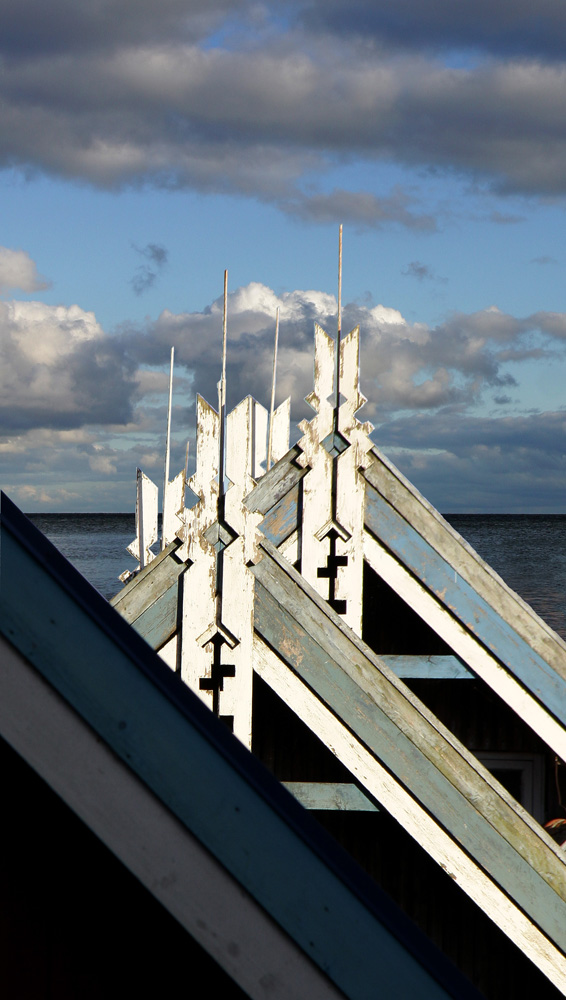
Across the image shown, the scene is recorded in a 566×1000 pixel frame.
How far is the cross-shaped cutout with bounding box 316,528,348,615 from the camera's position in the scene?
4.56m

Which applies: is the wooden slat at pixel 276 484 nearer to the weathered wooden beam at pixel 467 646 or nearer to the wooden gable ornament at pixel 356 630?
the wooden gable ornament at pixel 356 630

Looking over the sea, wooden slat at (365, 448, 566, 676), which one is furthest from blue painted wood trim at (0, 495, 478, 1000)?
the sea

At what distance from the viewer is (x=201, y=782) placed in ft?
4.41

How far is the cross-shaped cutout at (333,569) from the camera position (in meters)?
4.56

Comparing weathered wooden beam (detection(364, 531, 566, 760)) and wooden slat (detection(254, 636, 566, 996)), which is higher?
weathered wooden beam (detection(364, 531, 566, 760))

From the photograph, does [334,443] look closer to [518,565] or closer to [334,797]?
[334,797]

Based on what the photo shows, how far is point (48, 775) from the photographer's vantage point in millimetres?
1339

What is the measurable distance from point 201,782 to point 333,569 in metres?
3.26

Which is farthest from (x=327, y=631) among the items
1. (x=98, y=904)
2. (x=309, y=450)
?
(x=98, y=904)

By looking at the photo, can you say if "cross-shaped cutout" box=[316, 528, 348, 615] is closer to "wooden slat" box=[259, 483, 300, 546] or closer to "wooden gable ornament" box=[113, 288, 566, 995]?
"wooden gable ornament" box=[113, 288, 566, 995]

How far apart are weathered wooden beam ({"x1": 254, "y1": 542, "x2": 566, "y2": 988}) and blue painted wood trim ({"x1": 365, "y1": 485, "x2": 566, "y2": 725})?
2.78 ft

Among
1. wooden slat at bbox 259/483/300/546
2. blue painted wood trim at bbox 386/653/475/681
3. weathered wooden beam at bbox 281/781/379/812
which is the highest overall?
wooden slat at bbox 259/483/300/546

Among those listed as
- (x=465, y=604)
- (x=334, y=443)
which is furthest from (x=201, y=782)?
(x=334, y=443)

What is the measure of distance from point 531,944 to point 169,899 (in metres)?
2.70
